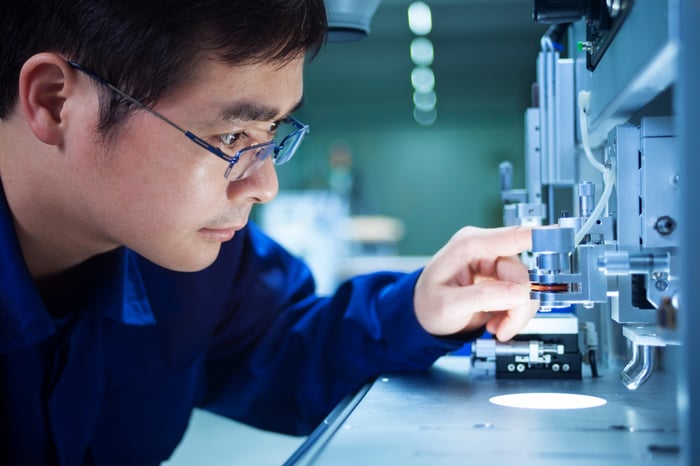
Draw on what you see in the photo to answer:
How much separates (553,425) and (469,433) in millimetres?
115

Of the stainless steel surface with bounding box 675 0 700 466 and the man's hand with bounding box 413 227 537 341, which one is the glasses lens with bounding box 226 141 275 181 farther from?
the stainless steel surface with bounding box 675 0 700 466

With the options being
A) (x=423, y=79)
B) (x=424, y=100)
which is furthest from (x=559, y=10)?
(x=424, y=100)

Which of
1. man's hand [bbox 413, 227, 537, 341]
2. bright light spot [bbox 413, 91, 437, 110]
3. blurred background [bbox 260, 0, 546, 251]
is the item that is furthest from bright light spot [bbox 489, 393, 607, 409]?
blurred background [bbox 260, 0, 546, 251]

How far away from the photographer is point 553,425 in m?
0.96

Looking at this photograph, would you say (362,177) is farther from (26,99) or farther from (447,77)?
(26,99)

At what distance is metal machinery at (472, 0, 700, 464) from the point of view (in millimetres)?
601

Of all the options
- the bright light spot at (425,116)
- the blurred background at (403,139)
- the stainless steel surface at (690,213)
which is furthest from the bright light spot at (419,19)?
the stainless steel surface at (690,213)

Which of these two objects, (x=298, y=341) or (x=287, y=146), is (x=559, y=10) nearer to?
(x=287, y=146)

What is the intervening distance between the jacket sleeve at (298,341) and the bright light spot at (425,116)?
9.79 metres

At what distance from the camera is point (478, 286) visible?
1.23 meters

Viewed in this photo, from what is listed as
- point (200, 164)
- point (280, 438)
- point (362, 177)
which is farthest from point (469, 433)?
point (362, 177)

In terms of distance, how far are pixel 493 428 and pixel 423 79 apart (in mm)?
8361

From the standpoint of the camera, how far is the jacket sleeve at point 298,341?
4.51ft

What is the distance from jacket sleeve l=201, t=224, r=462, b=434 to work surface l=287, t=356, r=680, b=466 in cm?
14
